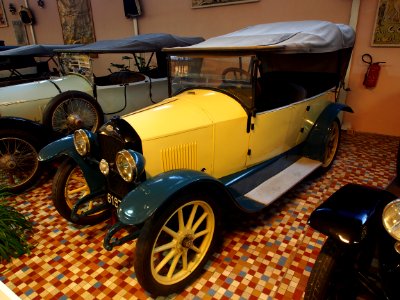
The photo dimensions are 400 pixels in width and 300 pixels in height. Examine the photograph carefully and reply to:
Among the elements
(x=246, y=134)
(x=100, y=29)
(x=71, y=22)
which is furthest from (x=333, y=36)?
(x=71, y=22)

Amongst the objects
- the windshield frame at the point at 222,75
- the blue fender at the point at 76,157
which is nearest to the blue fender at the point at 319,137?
the windshield frame at the point at 222,75

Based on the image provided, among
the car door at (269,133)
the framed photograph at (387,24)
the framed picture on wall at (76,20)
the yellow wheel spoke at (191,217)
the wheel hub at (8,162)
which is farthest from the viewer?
the framed picture on wall at (76,20)

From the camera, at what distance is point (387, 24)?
168 inches

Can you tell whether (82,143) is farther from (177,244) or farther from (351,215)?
(351,215)

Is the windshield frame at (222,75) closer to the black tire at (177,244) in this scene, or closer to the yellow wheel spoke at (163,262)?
the black tire at (177,244)

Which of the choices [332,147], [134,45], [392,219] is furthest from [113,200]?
[332,147]

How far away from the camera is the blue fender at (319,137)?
10.3 feet

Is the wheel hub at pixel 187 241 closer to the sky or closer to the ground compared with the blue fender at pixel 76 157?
closer to the ground

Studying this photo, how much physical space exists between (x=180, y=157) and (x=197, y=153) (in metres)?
0.16

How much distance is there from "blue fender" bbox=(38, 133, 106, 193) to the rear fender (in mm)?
1742

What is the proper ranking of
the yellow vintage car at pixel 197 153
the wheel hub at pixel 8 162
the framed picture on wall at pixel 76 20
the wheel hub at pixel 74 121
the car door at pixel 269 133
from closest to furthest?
the yellow vintage car at pixel 197 153
the car door at pixel 269 133
the wheel hub at pixel 8 162
the wheel hub at pixel 74 121
the framed picture on wall at pixel 76 20

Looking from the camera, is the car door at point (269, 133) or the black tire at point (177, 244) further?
the car door at point (269, 133)

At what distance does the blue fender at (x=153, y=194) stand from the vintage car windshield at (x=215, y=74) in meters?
0.95

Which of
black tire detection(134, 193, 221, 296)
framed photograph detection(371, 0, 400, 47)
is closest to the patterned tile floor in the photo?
black tire detection(134, 193, 221, 296)
